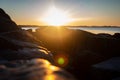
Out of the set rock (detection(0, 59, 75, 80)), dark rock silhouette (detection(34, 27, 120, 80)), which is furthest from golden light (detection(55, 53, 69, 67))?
rock (detection(0, 59, 75, 80))

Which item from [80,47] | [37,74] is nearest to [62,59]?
[80,47]

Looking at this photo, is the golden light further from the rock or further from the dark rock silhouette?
the rock

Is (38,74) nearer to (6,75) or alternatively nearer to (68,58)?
(6,75)

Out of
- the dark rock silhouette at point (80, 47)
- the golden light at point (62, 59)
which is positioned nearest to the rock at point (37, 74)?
the dark rock silhouette at point (80, 47)

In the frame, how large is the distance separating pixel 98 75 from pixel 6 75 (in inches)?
465

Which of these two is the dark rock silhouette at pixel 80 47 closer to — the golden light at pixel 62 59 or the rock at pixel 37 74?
the golden light at pixel 62 59

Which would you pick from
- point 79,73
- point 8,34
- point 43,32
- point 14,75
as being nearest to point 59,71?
point 14,75

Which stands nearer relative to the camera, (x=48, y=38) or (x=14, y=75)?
(x=14, y=75)

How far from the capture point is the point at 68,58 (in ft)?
59.7

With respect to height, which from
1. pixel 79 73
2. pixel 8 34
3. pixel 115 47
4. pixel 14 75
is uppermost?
pixel 14 75

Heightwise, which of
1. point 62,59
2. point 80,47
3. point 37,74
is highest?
point 37,74

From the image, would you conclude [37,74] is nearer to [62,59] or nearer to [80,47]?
[62,59]

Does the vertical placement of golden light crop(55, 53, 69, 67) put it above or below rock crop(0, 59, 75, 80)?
below

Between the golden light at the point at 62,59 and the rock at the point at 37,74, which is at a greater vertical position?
the rock at the point at 37,74
